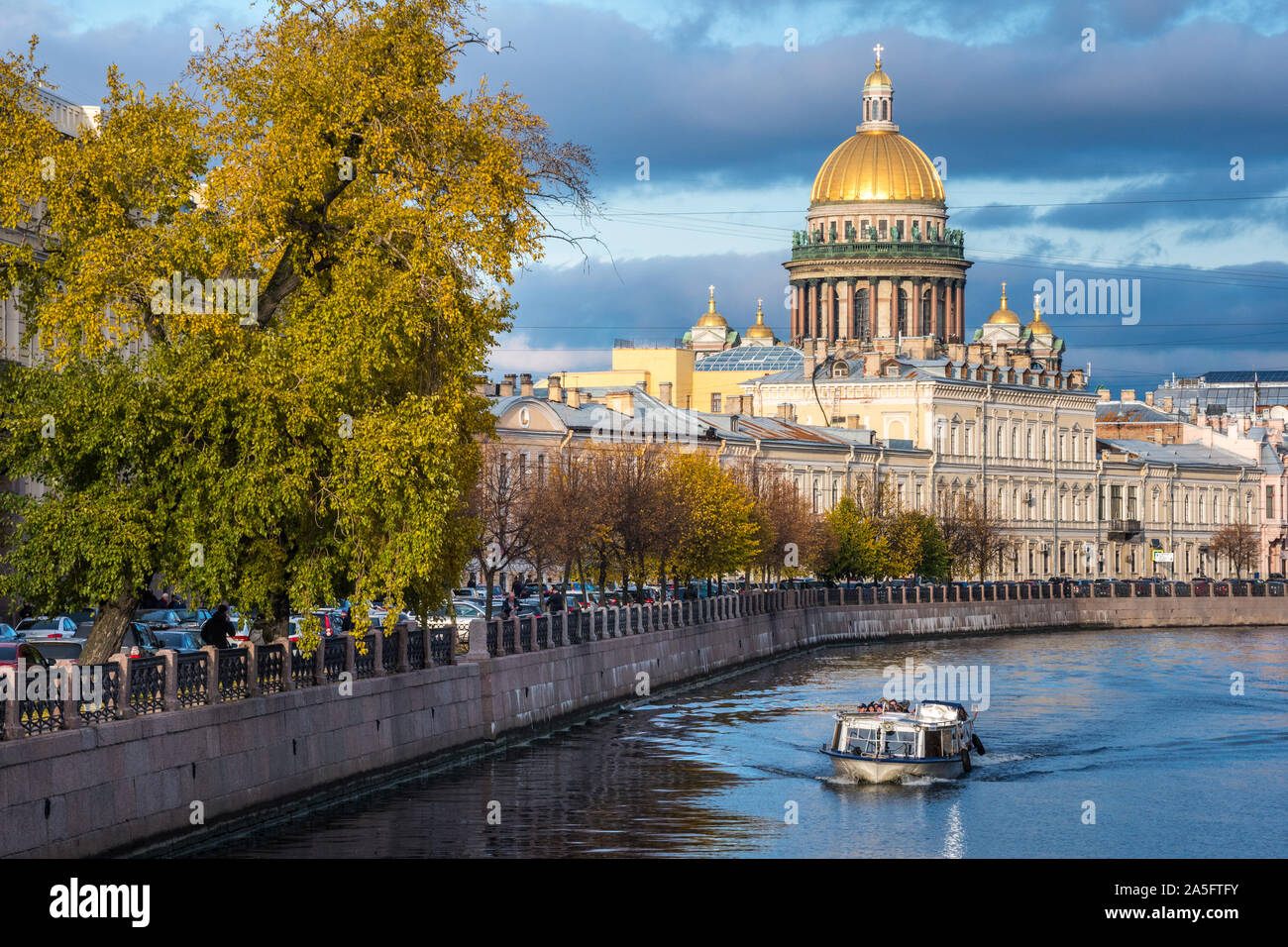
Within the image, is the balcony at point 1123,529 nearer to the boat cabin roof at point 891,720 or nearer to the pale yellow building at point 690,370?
the pale yellow building at point 690,370

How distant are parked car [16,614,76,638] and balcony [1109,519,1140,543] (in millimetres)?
96590

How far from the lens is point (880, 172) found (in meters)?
165

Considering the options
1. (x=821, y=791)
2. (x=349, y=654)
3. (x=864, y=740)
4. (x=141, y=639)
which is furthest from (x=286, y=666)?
(x=864, y=740)

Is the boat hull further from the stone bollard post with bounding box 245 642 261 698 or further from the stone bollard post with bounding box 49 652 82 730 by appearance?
the stone bollard post with bounding box 49 652 82 730

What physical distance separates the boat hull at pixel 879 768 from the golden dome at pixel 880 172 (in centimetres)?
12669

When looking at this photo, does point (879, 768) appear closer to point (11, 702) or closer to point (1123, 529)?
point (11, 702)

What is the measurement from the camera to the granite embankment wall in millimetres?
23734

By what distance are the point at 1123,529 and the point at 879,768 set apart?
9829 cm

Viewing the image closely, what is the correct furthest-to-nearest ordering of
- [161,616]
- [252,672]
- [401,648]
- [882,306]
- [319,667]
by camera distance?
[882,306] < [161,616] < [401,648] < [319,667] < [252,672]

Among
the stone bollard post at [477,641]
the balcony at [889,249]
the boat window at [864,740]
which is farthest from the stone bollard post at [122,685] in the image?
the balcony at [889,249]
